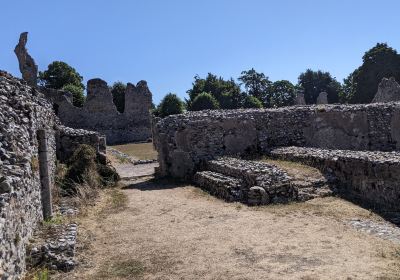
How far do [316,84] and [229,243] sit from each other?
60.7 meters

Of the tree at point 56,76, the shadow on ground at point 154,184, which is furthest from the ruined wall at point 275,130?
the tree at point 56,76

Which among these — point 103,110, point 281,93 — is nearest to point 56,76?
point 103,110

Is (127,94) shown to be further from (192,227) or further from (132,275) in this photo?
(132,275)

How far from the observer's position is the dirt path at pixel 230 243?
690cm

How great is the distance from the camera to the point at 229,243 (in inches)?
330

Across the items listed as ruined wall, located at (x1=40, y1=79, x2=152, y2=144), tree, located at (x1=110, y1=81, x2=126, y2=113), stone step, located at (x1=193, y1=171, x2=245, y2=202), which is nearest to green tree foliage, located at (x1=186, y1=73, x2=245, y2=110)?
tree, located at (x1=110, y1=81, x2=126, y2=113)

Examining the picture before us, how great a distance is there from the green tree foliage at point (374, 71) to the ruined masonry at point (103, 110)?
22.8m

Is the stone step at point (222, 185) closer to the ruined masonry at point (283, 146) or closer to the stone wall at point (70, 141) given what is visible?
the ruined masonry at point (283, 146)

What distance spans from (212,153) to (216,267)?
994cm

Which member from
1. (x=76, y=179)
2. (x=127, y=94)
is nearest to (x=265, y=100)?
(x=127, y=94)

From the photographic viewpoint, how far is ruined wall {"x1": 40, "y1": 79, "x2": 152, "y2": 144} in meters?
35.7

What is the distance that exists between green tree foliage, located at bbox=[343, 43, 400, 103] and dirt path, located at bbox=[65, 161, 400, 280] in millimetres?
36294

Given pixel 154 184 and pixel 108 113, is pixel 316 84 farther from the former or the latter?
pixel 154 184

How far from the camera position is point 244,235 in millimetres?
8867
